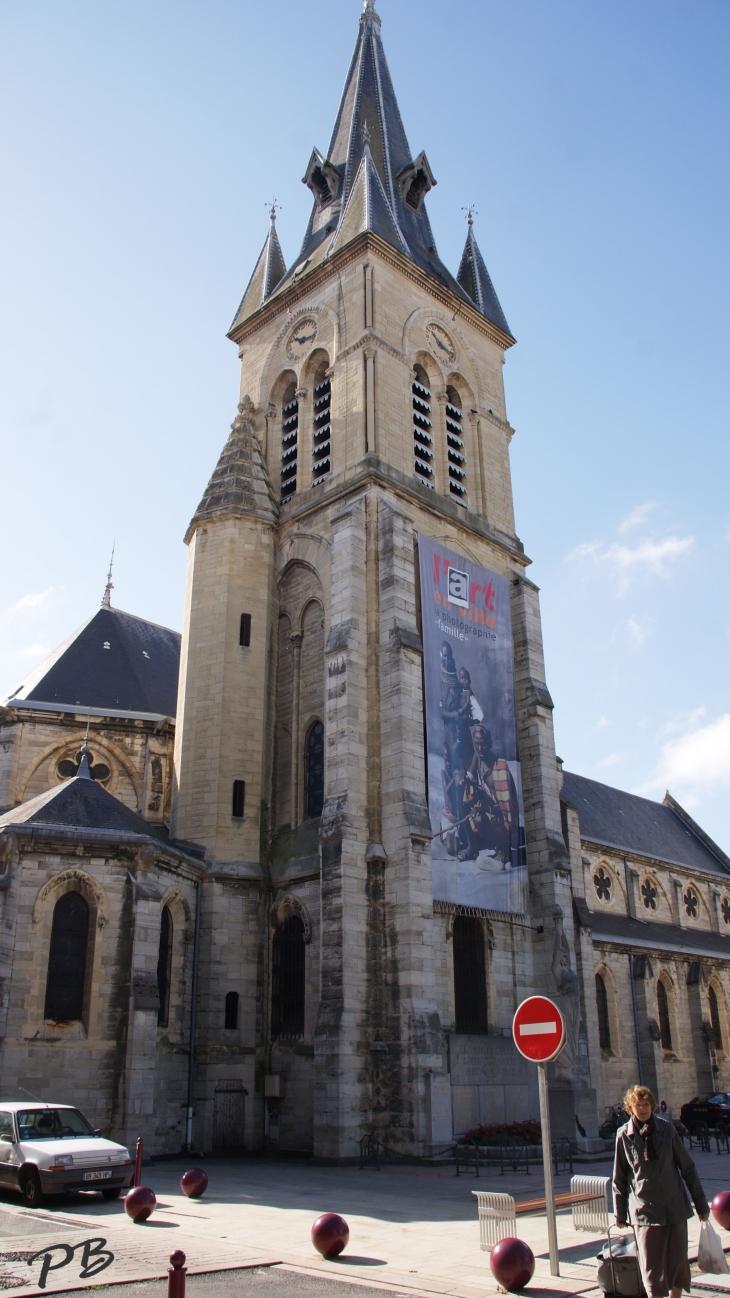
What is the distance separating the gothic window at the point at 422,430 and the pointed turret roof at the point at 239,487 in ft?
13.6

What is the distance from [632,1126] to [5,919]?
13593 millimetres

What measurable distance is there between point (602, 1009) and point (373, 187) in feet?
83.7

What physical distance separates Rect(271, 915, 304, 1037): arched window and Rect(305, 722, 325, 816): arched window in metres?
2.60

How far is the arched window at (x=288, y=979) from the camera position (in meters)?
20.3

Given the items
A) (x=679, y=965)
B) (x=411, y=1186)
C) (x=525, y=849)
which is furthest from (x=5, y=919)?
(x=679, y=965)

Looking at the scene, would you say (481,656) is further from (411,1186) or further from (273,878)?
(411,1186)

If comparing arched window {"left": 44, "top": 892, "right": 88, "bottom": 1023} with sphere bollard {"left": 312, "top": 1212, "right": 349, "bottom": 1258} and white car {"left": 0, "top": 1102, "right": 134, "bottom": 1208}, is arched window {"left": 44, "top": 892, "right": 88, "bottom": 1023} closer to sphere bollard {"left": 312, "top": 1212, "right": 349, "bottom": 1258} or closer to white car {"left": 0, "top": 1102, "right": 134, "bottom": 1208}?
white car {"left": 0, "top": 1102, "right": 134, "bottom": 1208}

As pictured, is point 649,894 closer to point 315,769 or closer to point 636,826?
point 636,826

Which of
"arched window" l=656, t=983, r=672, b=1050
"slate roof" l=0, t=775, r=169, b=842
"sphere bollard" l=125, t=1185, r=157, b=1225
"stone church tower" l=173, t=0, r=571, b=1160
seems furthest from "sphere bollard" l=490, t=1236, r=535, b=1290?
"arched window" l=656, t=983, r=672, b=1050

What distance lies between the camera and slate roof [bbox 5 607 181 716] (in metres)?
26.3

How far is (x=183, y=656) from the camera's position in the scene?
24.7 meters

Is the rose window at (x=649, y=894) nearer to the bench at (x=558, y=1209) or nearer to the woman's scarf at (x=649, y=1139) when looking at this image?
A: the bench at (x=558, y=1209)

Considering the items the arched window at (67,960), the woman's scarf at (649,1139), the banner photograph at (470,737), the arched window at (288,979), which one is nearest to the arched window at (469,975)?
the banner photograph at (470,737)

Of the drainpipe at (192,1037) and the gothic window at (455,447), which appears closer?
the drainpipe at (192,1037)
